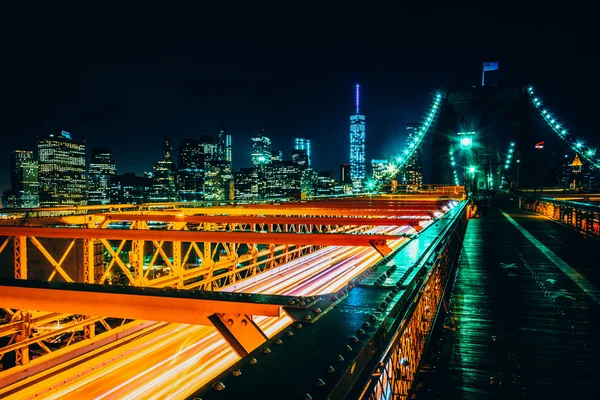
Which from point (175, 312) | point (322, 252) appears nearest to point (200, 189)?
point (322, 252)

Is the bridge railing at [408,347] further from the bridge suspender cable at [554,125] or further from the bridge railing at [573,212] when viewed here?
the bridge suspender cable at [554,125]

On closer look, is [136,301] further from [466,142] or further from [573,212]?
[466,142]

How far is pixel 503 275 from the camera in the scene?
32.3 feet

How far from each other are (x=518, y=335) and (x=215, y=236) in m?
5.17

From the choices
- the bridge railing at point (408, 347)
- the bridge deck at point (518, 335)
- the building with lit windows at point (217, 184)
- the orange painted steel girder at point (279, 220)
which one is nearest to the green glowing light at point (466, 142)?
the bridge deck at point (518, 335)

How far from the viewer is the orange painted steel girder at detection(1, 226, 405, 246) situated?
24.6 feet

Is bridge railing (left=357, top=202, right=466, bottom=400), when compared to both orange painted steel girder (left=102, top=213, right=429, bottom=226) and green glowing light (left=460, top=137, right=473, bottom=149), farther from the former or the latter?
green glowing light (left=460, top=137, right=473, bottom=149)

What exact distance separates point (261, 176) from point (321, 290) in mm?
179399

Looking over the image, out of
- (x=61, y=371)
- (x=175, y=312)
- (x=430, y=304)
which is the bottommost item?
(x=61, y=371)

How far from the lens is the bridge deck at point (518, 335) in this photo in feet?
14.3

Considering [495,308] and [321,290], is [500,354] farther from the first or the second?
[321,290]

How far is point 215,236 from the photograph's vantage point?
7902 mm

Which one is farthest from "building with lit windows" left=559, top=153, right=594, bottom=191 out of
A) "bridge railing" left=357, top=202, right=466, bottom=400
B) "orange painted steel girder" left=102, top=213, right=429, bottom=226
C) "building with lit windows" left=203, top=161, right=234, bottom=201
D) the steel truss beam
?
"building with lit windows" left=203, top=161, right=234, bottom=201

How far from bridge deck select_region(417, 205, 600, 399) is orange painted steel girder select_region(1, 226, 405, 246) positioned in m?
2.10
